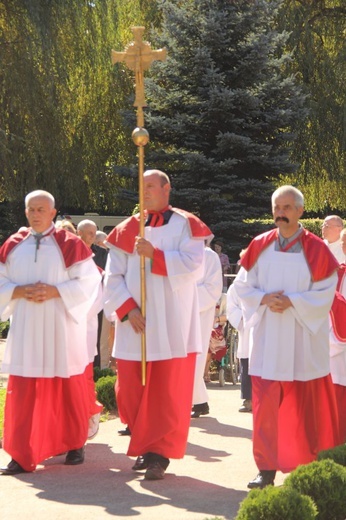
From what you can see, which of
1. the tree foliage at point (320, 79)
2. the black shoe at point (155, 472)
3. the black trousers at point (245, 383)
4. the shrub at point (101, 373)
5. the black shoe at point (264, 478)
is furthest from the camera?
the tree foliage at point (320, 79)

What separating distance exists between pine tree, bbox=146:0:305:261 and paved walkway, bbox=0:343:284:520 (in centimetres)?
1068

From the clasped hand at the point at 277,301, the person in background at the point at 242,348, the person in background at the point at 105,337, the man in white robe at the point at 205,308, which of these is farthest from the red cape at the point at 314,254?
the person in background at the point at 105,337

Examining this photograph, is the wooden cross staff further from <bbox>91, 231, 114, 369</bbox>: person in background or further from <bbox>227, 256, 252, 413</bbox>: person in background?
<bbox>91, 231, 114, 369</bbox>: person in background

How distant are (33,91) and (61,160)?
2.16m

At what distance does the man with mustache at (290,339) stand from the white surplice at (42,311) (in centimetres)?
138

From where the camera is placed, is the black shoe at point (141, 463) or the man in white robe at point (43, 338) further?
the man in white robe at point (43, 338)

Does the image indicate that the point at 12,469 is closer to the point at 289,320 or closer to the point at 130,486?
the point at 130,486

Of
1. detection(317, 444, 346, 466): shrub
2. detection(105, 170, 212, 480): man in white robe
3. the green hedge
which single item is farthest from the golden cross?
the green hedge

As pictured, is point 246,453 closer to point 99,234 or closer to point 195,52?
point 99,234

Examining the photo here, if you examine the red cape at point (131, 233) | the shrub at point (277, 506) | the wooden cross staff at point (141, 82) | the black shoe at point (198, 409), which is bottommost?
the shrub at point (277, 506)

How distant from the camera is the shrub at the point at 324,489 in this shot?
630cm

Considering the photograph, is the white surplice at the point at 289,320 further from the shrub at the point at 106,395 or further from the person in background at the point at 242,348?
the shrub at the point at 106,395

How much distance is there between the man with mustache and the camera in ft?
25.8

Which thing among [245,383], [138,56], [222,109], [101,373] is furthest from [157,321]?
[222,109]
